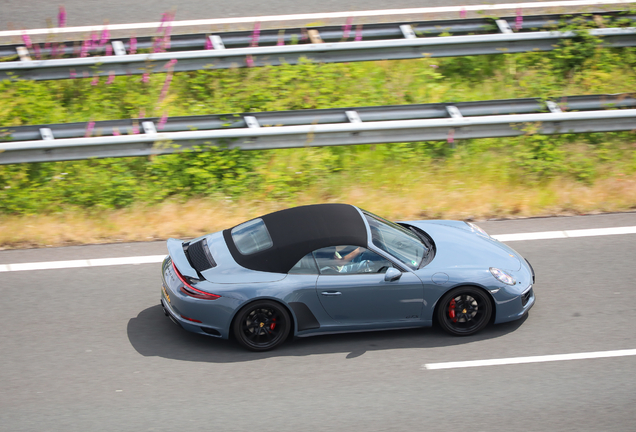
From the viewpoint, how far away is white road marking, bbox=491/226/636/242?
339 inches

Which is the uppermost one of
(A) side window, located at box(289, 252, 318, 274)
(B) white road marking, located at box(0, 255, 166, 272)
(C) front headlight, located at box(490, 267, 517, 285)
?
(B) white road marking, located at box(0, 255, 166, 272)

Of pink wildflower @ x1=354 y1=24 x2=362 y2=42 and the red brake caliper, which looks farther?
pink wildflower @ x1=354 y1=24 x2=362 y2=42

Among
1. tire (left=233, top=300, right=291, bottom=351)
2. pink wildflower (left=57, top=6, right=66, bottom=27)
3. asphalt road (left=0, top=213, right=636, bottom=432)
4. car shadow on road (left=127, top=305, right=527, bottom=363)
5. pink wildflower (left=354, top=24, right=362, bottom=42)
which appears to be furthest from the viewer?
pink wildflower (left=57, top=6, right=66, bottom=27)

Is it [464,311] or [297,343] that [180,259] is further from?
[464,311]

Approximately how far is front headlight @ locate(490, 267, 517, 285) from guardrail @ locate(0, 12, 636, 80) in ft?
17.7

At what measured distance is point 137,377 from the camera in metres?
6.03

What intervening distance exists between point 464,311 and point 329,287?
4.43 ft

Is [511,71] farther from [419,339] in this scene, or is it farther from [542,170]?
[419,339]

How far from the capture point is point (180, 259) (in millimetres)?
6629

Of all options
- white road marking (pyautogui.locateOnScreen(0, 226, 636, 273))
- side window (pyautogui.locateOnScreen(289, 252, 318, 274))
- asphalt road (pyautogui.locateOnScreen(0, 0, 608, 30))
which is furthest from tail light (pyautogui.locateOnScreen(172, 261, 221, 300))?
asphalt road (pyautogui.locateOnScreen(0, 0, 608, 30))

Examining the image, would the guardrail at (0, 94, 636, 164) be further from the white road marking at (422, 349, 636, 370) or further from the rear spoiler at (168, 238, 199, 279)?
the white road marking at (422, 349, 636, 370)

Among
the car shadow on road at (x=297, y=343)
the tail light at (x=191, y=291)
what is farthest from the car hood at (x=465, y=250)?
the tail light at (x=191, y=291)

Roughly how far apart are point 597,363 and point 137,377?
415 cm

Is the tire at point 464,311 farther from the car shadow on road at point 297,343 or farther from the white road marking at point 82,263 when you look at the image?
the white road marking at point 82,263
